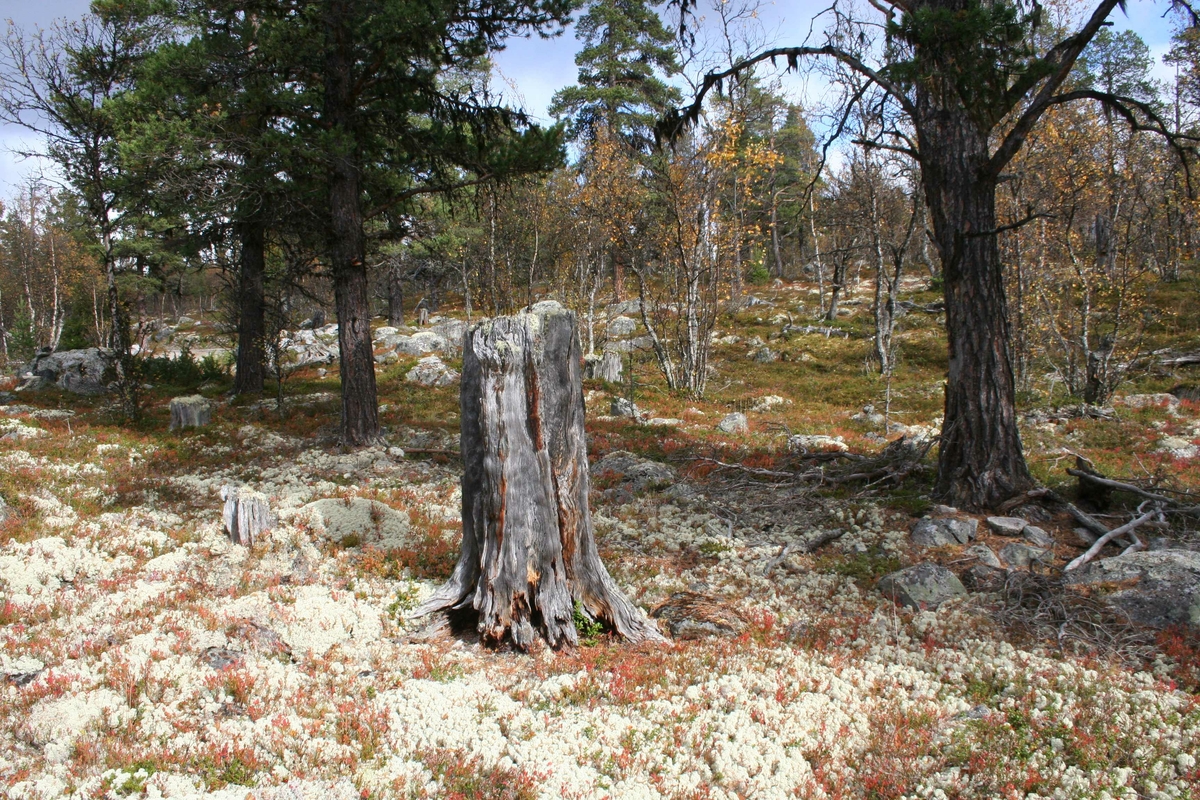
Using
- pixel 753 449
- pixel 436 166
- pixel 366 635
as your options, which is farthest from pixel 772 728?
pixel 436 166

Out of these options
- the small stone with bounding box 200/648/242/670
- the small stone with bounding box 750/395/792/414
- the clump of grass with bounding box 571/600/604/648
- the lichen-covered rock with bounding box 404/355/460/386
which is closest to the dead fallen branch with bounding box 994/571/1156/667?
the clump of grass with bounding box 571/600/604/648

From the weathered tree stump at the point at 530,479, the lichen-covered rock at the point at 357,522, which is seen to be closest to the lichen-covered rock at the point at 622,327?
the lichen-covered rock at the point at 357,522

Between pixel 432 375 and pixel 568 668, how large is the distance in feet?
56.0

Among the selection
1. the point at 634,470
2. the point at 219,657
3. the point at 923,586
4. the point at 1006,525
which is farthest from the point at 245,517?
the point at 1006,525

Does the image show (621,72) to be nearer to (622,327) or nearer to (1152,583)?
(622,327)

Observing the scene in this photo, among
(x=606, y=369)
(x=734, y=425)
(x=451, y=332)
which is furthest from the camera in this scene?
(x=451, y=332)

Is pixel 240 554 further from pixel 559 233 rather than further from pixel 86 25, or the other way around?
pixel 559 233

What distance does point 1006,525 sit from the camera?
23.0 ft

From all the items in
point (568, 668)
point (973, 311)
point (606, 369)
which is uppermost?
point (973, 311)

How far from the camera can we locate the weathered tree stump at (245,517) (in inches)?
300

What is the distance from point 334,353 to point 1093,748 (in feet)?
94.6

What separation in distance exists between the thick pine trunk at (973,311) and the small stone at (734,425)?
22.1 feet

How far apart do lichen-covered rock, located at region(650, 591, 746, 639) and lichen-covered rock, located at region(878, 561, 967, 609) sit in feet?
5.03

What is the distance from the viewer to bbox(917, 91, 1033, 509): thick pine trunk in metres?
7.51
